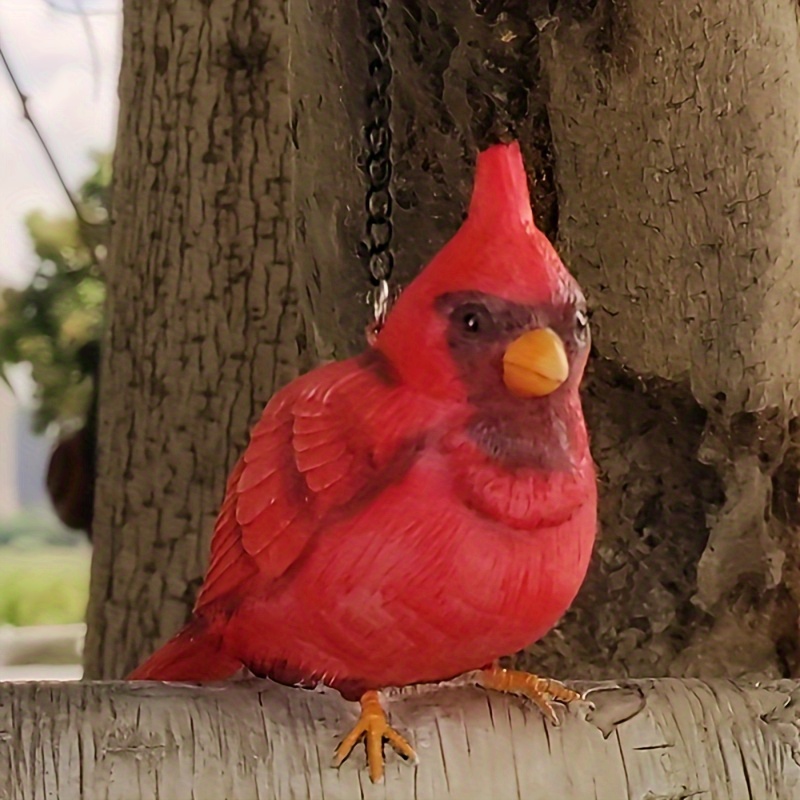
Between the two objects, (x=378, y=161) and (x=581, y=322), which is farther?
(x=378, y=161)

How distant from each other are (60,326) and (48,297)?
0.05 m

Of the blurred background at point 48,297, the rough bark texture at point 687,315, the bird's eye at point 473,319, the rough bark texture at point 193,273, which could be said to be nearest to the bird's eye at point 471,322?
the bird's eye at point 473,319

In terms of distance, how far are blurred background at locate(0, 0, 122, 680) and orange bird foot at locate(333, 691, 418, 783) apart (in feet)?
2.46

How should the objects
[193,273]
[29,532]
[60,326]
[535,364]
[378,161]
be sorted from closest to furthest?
1. [535,364]
2. [378,161]
3. [193,273]
4. [60,326]
5. [29,532]

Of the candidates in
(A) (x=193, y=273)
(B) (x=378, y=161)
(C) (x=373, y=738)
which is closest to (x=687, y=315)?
(B) (x=378, y=161)

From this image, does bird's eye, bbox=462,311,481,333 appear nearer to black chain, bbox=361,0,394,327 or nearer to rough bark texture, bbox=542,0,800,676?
black chain, bbox=361,0,394,327

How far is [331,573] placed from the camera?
0.45 metres

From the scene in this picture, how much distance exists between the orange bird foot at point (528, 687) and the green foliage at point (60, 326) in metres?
0.80

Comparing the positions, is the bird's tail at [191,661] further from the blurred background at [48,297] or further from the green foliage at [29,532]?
the green foliage at [29,532]

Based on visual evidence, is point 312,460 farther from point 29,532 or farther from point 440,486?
point 29,532

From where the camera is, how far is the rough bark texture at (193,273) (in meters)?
0.96

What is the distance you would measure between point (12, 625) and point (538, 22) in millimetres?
1077

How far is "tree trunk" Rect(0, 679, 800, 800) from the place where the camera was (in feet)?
1.53

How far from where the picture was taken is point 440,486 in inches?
17.3
